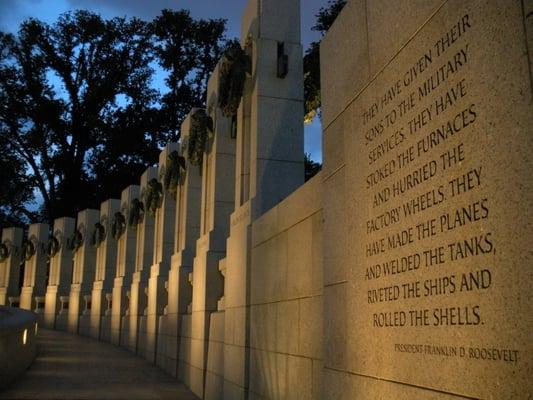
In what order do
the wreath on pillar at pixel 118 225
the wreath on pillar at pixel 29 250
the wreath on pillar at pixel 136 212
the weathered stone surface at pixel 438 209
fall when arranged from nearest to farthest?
the weathered stone surface at pixel 438 209 → the wreath on pillar at pixel 136 212 → the wreath on pillar at pixel 118 225 → the wreath on pillar at pixel 29 250

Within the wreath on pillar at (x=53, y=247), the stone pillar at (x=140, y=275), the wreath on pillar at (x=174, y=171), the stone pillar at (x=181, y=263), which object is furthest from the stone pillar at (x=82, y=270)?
the stone pillar at (x=181, y=263)

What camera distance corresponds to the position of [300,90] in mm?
11078

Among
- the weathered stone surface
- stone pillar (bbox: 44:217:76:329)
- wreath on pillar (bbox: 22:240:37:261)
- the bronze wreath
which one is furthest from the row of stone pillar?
wreath on pillar (bbox: 22:240:37:261)

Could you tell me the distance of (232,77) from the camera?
38.0ft

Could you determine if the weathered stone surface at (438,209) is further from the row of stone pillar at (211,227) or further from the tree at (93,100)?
the tree at (93,100)

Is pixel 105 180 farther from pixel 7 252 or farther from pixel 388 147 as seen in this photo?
pixel 388 147

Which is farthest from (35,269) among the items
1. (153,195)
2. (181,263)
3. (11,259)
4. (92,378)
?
(92,378)

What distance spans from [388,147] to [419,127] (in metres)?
0.51

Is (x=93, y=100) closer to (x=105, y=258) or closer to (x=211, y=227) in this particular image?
(x=105, y=258)

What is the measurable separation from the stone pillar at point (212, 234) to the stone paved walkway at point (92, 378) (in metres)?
1.00

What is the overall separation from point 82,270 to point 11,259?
7440 millimetres

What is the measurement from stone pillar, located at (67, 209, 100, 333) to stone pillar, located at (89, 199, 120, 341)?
146 centimetres

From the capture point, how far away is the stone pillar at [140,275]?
2025 cm

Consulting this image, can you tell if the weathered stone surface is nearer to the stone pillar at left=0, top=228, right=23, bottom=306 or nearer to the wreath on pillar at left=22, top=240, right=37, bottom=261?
the wreath on pillar at left=22, top=240, right=37, bottom=261
